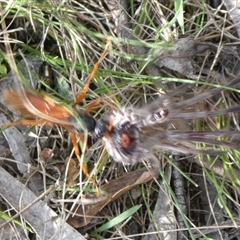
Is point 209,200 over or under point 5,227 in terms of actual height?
under

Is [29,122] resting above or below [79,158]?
above

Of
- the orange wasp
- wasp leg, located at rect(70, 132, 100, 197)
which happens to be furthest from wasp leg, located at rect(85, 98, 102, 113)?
wasp leg, located at rect(70, 132, 100, 197)

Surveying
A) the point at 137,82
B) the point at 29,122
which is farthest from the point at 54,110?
the point at 137,82

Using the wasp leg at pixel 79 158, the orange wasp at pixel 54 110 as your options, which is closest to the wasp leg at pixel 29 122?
the orange wasp at pixel 54 110

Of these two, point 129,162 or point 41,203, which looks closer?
point 129,162

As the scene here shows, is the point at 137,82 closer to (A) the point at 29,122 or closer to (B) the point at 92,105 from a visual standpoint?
(B) the point at 92,105

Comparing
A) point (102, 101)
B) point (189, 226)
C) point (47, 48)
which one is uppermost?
point (47, 48)

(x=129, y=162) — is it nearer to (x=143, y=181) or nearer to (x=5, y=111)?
(x=143, y=181)

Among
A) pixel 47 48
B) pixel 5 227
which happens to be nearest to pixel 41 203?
pixel 5 227
